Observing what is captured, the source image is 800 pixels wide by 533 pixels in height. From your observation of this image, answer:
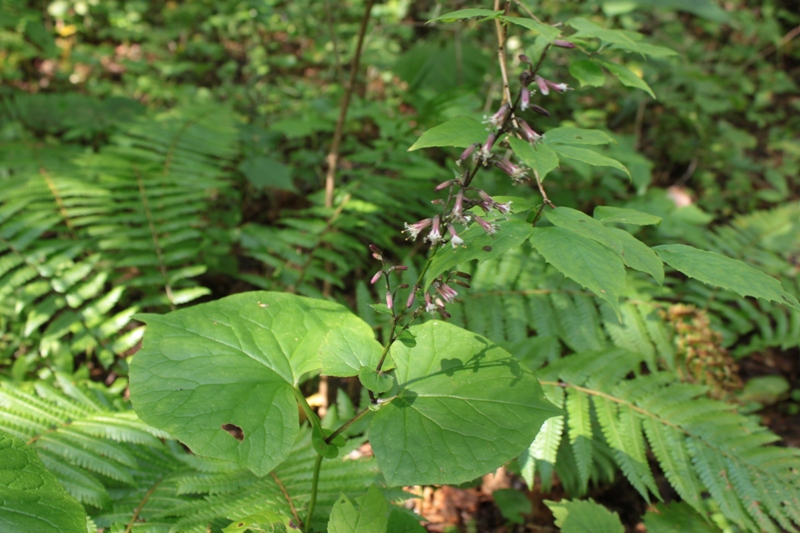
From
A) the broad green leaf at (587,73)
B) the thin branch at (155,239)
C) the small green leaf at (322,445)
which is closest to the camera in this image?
the small green leaf at (322,445)

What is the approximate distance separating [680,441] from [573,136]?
1355 millimetres

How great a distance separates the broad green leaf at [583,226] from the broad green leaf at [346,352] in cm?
56

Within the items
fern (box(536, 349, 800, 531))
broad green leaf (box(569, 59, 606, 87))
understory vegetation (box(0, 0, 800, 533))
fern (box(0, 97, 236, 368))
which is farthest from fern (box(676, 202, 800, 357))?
fern (box(0, 97, 236, 368))

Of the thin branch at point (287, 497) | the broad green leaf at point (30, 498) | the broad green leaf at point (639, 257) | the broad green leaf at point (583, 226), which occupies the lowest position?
the thin branch at point (287, 497)

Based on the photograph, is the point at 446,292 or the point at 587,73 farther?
the point at 587,73

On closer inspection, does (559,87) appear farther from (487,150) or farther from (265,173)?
(265,173)

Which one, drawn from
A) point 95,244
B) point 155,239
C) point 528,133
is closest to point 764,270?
point 528,133

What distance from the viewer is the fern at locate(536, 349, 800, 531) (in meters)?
1.81

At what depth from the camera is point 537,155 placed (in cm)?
111

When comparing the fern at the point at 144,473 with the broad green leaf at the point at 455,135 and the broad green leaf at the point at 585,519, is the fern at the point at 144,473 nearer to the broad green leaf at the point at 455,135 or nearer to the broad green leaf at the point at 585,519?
the broad green leaf at the point at 585,519

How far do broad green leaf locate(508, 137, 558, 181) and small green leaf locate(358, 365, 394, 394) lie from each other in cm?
59

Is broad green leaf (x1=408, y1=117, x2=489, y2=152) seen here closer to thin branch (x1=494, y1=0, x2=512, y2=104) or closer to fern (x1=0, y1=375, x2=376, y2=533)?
thin branch (x1=494, y1=0, x2=512, y2=104)

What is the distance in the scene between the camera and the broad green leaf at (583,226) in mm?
1036

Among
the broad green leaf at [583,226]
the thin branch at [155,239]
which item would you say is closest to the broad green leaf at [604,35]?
the broad green leaf at [583,226]
